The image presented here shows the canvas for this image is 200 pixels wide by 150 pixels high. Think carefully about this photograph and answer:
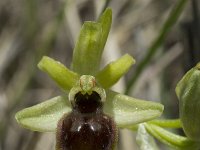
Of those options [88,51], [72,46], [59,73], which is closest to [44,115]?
[59,73]

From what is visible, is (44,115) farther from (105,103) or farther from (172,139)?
(172,139)

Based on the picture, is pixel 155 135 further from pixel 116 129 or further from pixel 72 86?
pixel 72 86

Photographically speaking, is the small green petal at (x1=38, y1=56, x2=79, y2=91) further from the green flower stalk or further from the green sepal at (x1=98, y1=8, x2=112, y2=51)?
the green sepal at (x1=98, y1=8, x2=112, y2=51)

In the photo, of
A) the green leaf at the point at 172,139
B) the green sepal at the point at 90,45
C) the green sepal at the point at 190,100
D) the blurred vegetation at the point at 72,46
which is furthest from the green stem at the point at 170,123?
the blurred vegetation at the point at 72,46

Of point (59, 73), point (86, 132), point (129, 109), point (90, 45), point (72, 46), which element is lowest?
point (86, 132)

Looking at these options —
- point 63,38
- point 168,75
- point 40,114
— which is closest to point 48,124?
point 40,114

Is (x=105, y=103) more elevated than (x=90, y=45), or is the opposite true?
(x=90, y=45)

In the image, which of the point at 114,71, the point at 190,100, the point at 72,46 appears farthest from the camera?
the point at 72,46

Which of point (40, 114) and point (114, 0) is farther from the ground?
point (114, 0)

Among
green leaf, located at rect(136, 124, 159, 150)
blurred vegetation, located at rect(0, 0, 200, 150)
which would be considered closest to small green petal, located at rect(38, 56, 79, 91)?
green leaf, located at rect(136, 124, 159, 150)
